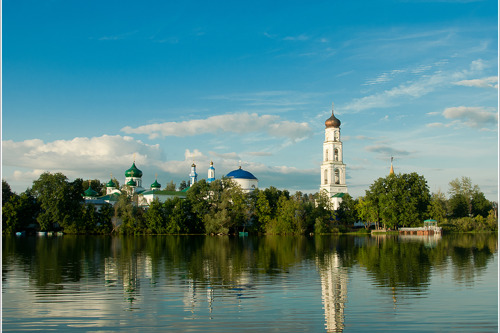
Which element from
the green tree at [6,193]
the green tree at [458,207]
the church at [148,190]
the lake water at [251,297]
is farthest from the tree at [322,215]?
the lake water at [251,297]

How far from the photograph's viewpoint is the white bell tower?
10075 cm

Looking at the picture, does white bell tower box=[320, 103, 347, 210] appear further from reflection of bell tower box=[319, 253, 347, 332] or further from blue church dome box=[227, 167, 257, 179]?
reflection of bell tower box=[319, 253, 347, 332]

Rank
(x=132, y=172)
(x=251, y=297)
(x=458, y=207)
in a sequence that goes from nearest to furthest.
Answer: (x=251, y=297) < (x=458, y=207) < (x=132, y=172)

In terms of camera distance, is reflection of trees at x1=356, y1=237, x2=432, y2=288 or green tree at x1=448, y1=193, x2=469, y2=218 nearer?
reflection of trees at x1=356, y1=237, x2=432, y2=288

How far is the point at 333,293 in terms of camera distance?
17.2 m

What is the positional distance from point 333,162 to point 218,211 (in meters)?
32.7

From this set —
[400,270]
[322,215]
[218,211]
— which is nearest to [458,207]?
[322,215]

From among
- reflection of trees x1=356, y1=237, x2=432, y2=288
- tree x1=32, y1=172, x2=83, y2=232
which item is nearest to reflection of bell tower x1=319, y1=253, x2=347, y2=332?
reflection of trees x1=356, y1=237, x2=432, y2=288

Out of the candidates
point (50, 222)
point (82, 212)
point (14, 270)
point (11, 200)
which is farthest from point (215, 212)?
point (14, 270)

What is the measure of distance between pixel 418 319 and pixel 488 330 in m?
1.69

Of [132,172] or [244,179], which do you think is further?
[132,172]

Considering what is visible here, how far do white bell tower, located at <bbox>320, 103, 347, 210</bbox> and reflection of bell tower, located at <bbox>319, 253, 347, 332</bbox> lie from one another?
73.9 meters

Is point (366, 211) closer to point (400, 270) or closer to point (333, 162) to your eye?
point (333, 162)

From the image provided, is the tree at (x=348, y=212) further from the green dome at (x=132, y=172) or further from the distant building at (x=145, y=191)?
the green dome at (x=132, y=172)
